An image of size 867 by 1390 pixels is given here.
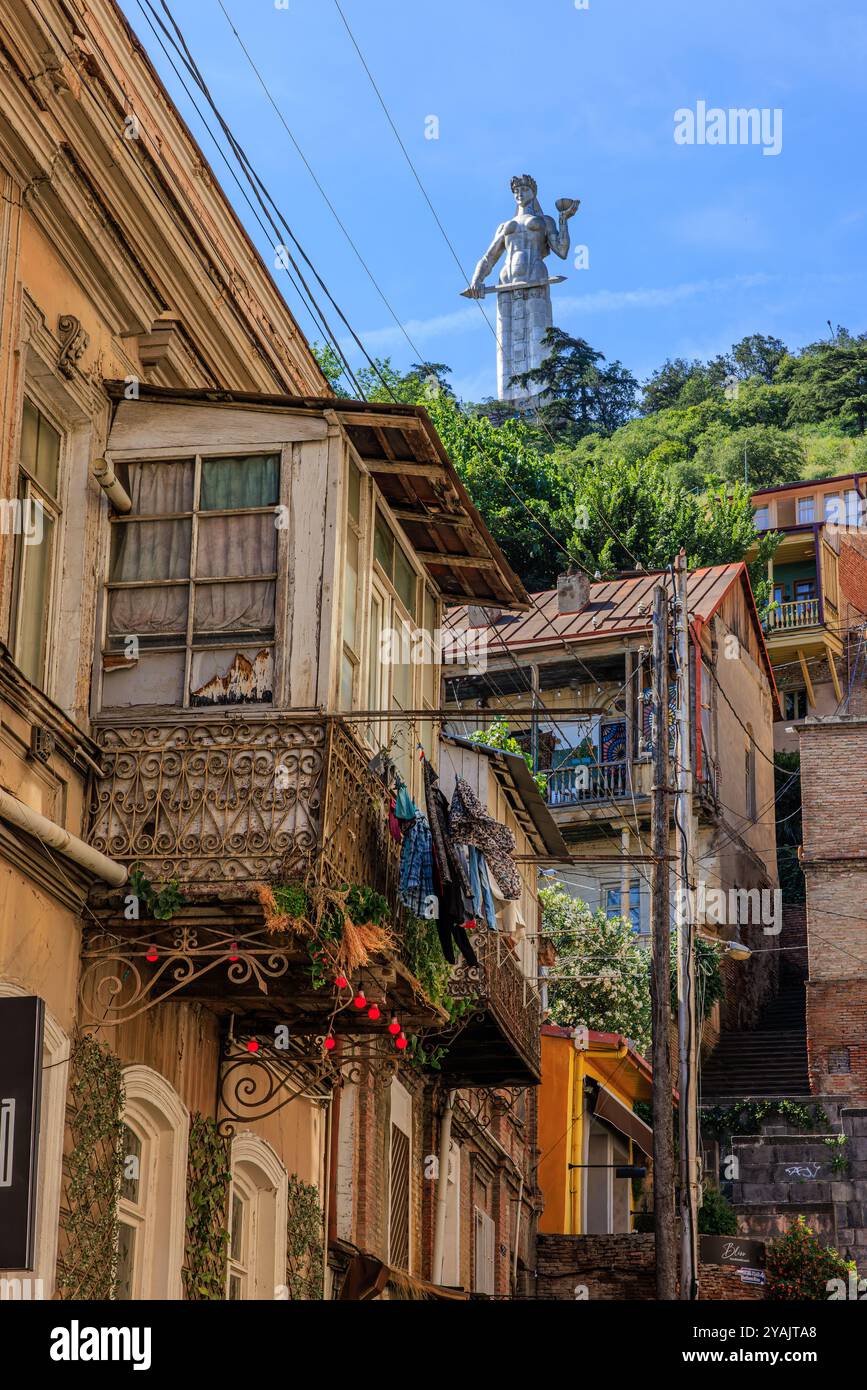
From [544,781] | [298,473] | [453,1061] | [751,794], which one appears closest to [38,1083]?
[298,473]

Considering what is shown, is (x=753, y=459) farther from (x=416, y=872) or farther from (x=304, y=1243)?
(x=416, y=872)

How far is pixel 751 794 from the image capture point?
1849 inches

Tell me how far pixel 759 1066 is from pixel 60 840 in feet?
97.7

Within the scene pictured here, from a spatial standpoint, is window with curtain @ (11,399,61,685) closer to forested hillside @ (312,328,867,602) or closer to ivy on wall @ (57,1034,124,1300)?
ivy on wall @ (57,1034,124,1300)

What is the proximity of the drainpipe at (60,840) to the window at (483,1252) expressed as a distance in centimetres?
1265

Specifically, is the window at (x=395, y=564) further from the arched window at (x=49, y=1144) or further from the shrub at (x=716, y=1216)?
the shrub at (x=716, y=1216)

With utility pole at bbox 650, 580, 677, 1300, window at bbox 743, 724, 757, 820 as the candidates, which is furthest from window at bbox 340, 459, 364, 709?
window at bbox 743, 724, 757, 820

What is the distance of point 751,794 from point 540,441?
104ft

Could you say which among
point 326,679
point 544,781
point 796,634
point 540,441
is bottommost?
point 326,679

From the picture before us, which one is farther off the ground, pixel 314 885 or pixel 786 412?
pixel 786 412

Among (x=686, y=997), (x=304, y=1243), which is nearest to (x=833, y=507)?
(x=686, y=997)

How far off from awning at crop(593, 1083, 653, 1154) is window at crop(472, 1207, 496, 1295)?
534 cm

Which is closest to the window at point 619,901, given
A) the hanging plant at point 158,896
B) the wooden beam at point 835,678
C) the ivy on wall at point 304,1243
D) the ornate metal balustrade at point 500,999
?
the ornate metal balustrade at point 500,999

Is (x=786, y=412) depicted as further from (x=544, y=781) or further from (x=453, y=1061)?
(x=453, y=1061)
